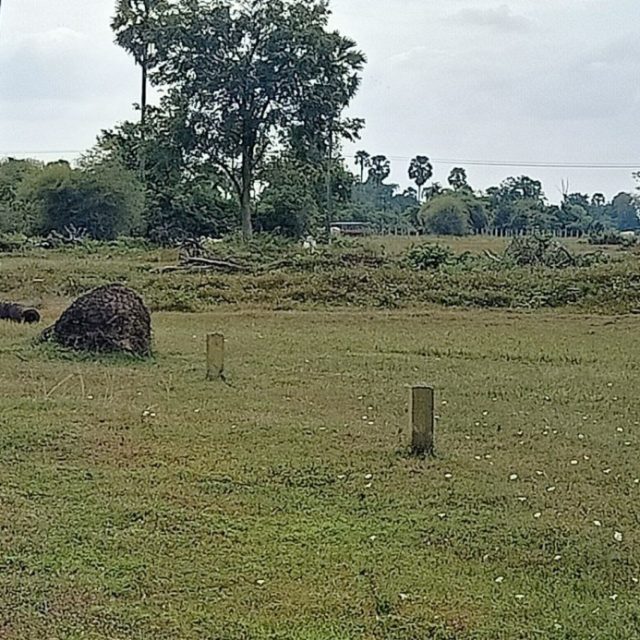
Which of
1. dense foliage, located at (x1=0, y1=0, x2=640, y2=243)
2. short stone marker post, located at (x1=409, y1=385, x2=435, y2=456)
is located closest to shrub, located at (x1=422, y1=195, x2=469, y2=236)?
dense foliage, located at (x1=0, y1=0, x2=640, y2=243)

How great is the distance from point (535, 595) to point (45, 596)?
7.44 feet

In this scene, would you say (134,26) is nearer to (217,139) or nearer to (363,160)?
(217,139)

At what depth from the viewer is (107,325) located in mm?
12609

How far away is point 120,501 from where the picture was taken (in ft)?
20.0

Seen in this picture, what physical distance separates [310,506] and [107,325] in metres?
7.15

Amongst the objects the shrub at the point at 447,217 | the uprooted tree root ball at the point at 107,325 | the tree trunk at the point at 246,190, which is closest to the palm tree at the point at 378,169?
the shrub at the point at 447,217

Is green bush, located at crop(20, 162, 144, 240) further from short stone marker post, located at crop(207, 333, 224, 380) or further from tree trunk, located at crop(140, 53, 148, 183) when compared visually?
short stone marker post, located at crop(207, 333, 224, 380)

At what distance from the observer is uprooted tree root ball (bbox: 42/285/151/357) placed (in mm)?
12547

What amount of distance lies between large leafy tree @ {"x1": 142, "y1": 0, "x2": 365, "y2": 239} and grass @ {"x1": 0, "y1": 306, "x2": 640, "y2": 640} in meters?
31.2

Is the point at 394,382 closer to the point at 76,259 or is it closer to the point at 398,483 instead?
the point at 398,483

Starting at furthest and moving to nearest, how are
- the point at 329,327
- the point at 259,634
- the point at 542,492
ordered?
the point at 329,327
the point at 542,492
the point at 259,634

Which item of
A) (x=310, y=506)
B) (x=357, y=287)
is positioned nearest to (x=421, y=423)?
(x=310, y=506)

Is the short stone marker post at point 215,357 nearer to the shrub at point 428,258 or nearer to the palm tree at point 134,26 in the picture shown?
the shrub at point 428,258

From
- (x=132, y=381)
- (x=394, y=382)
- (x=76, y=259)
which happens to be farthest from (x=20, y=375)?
(x=76, y=259)
